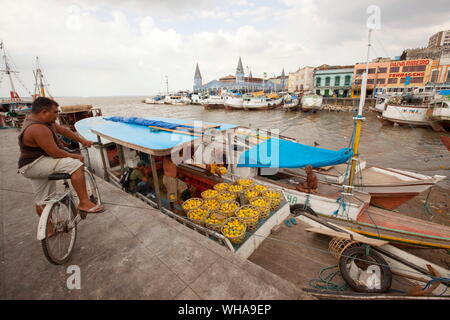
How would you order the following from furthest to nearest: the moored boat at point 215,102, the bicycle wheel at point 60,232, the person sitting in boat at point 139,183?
1. the moored boat at point 215,102
2. the person sitting in boat at point 139,183
3. the bicycle wheel at point 60,232

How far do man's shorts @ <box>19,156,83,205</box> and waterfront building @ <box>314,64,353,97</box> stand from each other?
204 ft

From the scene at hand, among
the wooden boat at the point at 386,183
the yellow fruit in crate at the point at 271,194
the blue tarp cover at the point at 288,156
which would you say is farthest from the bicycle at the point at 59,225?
the wooden boat at the point at 386,183

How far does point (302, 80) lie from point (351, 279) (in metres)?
79.2

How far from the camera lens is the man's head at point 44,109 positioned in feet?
8.77

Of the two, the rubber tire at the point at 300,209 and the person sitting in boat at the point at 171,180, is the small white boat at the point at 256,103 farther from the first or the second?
the person sitting in boat at the point at 171,180

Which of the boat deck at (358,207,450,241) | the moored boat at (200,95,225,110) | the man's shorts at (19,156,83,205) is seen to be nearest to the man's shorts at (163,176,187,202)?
the man's shorts at (19,156,83,205)

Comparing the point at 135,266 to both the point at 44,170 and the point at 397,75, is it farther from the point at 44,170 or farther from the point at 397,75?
the point at 397,75

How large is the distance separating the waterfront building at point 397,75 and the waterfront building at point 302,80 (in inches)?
816

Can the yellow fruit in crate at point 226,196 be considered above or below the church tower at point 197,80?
below

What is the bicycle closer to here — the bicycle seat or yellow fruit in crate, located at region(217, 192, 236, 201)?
the bicycle seat

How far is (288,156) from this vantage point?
7.00 meters
